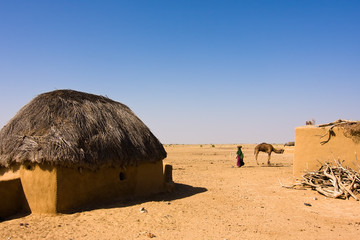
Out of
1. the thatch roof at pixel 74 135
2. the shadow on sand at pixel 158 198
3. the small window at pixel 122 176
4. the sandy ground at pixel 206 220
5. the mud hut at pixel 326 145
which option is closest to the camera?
the sandy ground at pixel 206 220

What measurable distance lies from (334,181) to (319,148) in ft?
6.58

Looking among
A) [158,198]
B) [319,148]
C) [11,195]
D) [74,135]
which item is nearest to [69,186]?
[74,135]

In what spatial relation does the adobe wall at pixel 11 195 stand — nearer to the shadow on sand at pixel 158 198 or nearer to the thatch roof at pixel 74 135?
the thatch roof at pixel 74 135

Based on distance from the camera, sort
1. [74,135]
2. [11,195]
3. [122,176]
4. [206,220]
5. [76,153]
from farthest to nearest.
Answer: [122,176]
[74,135]
[76,153]
[11,195]
[206,220]

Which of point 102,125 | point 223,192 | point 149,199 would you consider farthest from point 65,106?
point 223,192

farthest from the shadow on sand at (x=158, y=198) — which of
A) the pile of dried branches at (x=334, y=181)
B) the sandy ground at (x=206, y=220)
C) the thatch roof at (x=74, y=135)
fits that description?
the pile of dried branches at (x=334, y=181)

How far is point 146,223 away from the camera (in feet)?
23.2

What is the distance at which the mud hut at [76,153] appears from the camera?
7.50 m

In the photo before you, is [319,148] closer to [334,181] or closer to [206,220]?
[334,181]

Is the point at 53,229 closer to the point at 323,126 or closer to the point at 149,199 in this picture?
the point at 149,199

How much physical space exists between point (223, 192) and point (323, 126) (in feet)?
16.8

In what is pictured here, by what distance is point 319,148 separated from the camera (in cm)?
1198

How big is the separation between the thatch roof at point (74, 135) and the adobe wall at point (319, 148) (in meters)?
6.10

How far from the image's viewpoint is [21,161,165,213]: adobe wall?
7445mm
